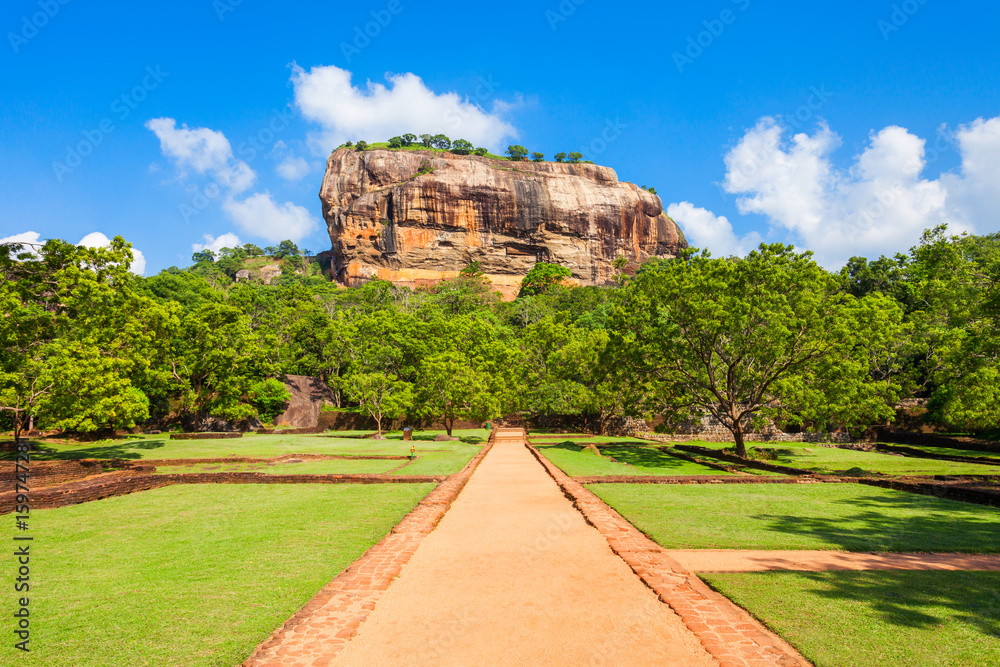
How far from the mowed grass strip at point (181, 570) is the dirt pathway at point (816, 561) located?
439 centimetres

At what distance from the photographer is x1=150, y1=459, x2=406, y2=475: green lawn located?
14.6 metres

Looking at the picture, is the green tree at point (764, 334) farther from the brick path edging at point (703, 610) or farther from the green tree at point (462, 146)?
the green tree at point (462, 146)

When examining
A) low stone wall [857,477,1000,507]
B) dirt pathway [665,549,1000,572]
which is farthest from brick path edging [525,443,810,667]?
low stone wall [857,477,1000,507]

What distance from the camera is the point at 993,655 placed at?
12.1ft

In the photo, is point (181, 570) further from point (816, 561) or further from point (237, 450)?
point (237, 450)

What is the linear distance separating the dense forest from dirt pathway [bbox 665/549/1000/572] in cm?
1044

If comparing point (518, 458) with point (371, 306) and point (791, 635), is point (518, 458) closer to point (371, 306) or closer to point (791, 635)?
point (791, 635)

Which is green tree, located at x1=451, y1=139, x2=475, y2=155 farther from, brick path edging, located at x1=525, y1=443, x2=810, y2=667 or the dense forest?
brick path edging, located at x1=525, y1=443, x2=810, y2=667

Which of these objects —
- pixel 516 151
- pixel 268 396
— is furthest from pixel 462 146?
pixel 268 396

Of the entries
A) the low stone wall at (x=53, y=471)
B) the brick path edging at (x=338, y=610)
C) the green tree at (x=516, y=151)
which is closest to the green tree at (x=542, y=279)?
the green tree at (x=516, y=151)

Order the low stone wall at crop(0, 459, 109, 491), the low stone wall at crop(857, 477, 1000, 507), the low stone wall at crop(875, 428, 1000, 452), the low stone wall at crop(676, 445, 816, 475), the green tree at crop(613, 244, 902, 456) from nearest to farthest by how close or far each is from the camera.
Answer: the low stone wall at crop(857, 477, 1000, 507) < the low stone wall at crop(0, 459, 109, 491) < the low stone wall at crop(676, 445, 816, 475) < the green tree at crop(613, 244, 902, 456) < the low stone wall at crop(875, 428, 1000, 452)

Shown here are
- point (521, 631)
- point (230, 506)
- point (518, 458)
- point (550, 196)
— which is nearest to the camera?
point (521, 631)

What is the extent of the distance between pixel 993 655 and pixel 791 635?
1.42 meters

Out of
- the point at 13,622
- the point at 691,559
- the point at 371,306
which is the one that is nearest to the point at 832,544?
the point at 691,559
